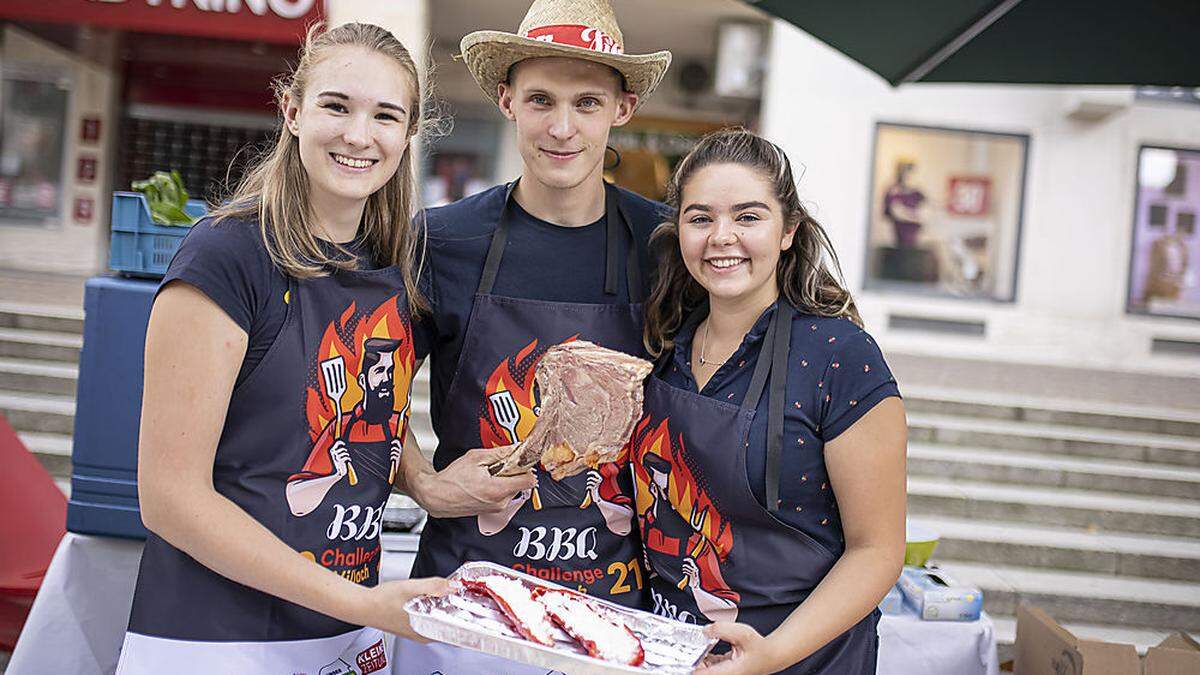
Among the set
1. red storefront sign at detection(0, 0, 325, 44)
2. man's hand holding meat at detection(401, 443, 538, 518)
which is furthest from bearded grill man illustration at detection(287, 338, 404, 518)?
red storefront sign at detection(0, 0, 325, 44)

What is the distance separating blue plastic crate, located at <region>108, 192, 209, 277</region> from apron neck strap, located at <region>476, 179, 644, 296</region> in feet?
3.25

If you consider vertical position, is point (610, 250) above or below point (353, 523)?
above

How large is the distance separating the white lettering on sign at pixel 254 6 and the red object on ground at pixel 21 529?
629 cm

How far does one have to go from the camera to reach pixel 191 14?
29.2 ft

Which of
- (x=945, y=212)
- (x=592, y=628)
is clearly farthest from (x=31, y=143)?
(x=592, y=628)

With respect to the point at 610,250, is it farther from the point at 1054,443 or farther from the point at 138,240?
the point at 1054,443

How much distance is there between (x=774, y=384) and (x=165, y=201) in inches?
75.2

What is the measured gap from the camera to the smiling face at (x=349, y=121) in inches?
70.8

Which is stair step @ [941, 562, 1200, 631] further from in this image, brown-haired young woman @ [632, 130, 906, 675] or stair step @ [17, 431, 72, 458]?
stair step @ [17, 431, 72, 458]

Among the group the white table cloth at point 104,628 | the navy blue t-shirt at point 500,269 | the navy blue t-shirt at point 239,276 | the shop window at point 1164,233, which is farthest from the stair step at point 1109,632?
the shop window at point 1164,233

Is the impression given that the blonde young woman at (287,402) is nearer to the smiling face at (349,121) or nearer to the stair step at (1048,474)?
the smiling face at (349,121)

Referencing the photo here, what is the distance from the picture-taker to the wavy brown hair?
6.72 ft

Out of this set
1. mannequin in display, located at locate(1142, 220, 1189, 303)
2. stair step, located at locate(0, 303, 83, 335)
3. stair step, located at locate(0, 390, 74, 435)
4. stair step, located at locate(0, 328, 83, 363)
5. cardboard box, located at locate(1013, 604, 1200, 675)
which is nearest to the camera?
cardboard box, located at locate(1013, 604, 1200, 675)

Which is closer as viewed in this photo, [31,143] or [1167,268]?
[1167,268]
